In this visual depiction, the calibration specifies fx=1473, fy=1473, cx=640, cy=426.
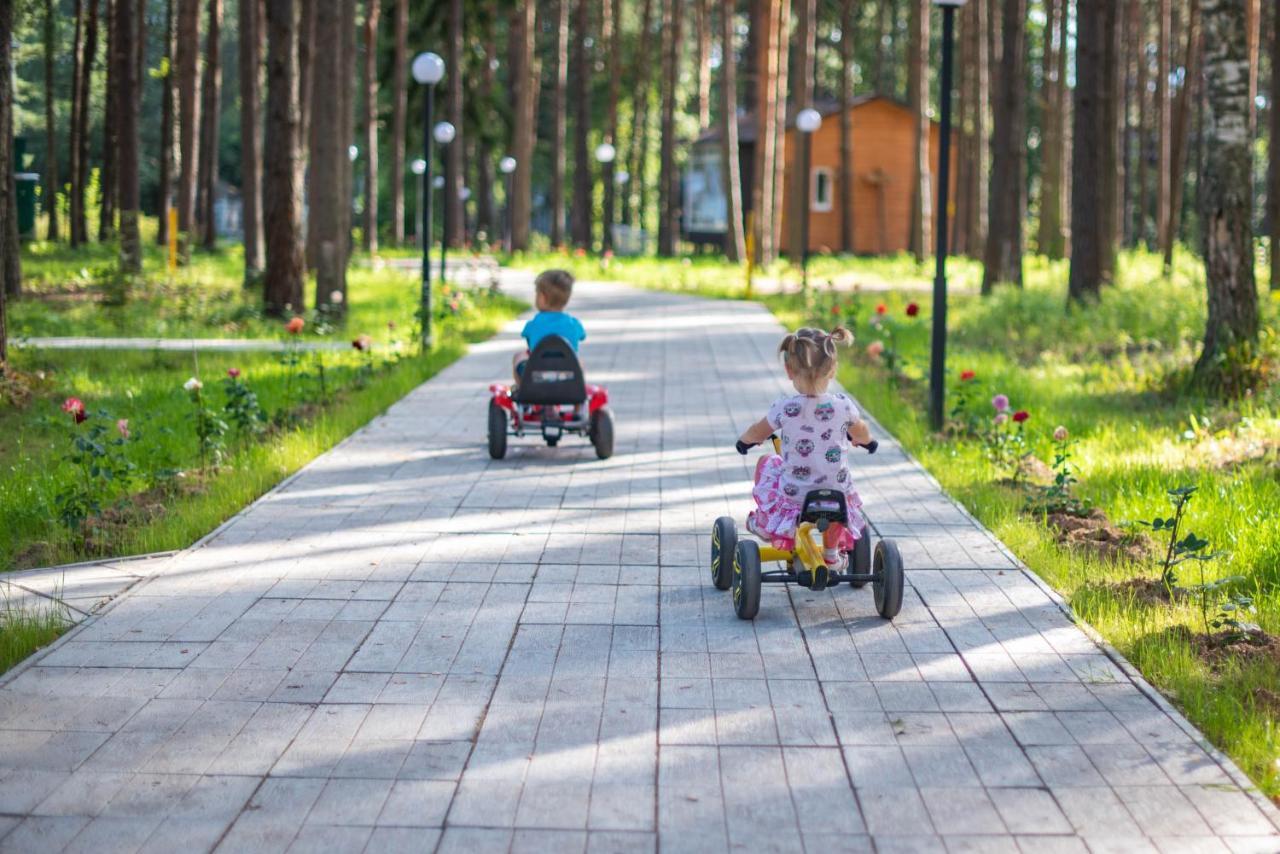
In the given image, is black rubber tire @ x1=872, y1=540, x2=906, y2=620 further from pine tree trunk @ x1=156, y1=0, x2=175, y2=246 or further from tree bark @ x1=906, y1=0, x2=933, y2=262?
tree bark @ x1=906, y1=0, x2=933, y2=262

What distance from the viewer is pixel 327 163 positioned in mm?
20250

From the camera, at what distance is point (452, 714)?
200 inches

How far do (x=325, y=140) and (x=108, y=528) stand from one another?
43.1ft

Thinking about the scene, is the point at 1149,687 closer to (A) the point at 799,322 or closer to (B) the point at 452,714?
(B) the point at 452,714

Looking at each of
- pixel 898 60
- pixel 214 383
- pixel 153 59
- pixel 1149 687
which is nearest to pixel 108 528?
pixel 1149 687

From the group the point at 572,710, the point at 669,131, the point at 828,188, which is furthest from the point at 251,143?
the point at 828,188

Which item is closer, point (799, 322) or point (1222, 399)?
point (1222, 399)

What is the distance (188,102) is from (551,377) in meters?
22.1

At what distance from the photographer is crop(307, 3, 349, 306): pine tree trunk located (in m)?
19.9

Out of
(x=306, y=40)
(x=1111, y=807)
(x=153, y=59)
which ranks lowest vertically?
(x=1111, y=807)

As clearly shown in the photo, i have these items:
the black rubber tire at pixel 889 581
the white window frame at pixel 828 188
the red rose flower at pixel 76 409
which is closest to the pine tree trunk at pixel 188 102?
the red rose flower at pixel 76 409

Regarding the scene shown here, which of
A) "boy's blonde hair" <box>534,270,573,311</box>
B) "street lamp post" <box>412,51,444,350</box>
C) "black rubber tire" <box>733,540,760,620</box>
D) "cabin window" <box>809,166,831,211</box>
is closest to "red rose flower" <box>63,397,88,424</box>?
"boy's blonde hair" <box>534,270,573,311</box>

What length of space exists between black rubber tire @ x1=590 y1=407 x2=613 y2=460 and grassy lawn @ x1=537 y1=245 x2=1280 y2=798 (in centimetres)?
231

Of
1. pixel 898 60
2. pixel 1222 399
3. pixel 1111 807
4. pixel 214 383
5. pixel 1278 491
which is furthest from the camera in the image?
pixel 898 60
